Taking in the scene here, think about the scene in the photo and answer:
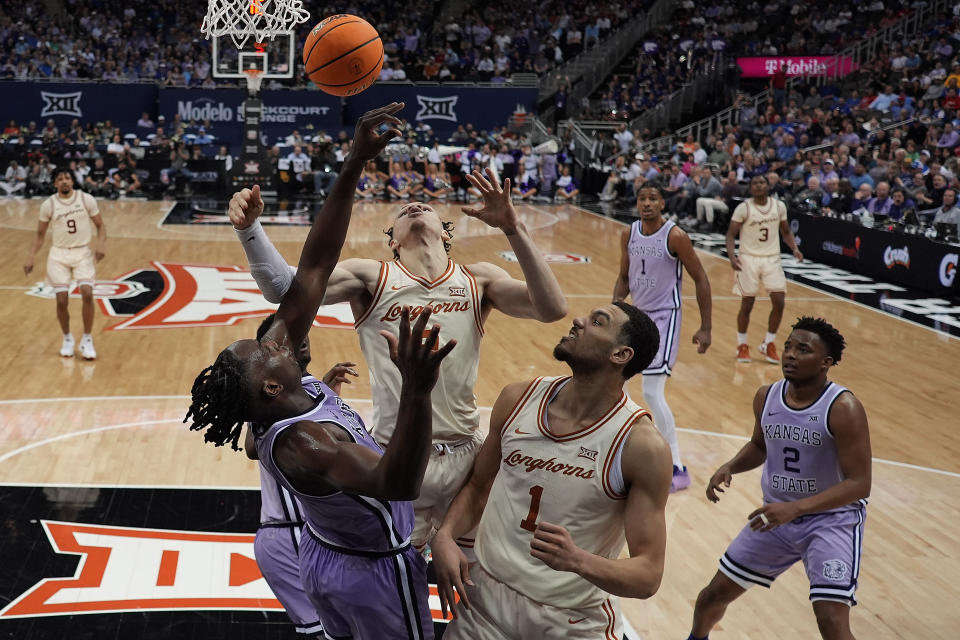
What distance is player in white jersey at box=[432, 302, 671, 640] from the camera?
3055 millimetres

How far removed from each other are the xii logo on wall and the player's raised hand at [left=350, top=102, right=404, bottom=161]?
25.8 feet

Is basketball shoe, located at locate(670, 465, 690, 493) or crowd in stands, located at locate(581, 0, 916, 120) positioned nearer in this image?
basketball shoe, located at locate(670, 465, 690, 493)

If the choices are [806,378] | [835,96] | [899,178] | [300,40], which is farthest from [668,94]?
[806,378]

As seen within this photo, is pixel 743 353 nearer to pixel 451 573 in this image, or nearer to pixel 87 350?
pixel 87 350

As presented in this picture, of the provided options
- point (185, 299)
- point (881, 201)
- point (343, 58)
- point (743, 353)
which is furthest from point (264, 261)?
point (881, 201)

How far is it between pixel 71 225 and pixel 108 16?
25.3 meters

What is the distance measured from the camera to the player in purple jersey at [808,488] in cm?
413

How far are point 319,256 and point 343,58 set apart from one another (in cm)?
176

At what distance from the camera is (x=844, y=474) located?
4.25m

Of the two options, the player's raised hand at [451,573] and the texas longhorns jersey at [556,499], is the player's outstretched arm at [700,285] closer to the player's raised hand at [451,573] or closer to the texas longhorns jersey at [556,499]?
the texas longhorns jersey at [556,499]

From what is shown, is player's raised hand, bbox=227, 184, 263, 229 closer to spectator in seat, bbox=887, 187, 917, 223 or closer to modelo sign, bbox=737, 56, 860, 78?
spectator in seat, bbox=887, 187, 917, 223

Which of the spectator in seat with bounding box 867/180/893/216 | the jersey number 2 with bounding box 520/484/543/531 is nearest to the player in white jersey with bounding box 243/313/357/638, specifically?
the jersey number 2 with bounding box 520/484/543/531

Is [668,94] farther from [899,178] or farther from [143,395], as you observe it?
[143,395]

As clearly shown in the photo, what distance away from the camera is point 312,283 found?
3.48 m
